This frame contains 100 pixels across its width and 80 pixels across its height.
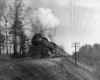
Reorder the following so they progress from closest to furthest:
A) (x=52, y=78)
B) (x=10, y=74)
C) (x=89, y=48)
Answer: (x=10, y=74), (x=52, y=78), (x=89, y=48)

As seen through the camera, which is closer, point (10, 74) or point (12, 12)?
point (10, 74)

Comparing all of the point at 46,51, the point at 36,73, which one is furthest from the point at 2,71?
the point at 46,51

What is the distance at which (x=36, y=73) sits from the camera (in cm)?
1452

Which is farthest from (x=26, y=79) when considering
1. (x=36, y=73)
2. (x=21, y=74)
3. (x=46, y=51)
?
(x=46, y=51)

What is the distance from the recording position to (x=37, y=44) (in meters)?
31.7

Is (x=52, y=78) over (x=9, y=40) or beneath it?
beneath

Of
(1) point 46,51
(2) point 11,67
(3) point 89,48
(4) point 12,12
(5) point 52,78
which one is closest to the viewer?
(2) point 11,67

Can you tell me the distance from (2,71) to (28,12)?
26659mm

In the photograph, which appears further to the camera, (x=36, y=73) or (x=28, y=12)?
(x=28, y=12)

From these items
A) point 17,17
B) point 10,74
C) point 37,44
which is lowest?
point 10,74

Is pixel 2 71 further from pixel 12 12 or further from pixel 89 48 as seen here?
pixel 89 48

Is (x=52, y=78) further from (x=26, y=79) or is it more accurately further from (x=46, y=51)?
(x=46, y=51)

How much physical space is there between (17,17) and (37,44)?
964cm

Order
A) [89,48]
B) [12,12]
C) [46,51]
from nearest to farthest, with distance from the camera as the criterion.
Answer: [46,51] < [12,12] < [89,48]
